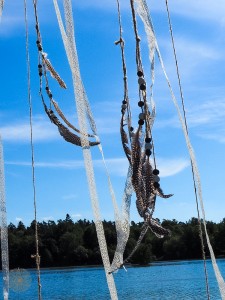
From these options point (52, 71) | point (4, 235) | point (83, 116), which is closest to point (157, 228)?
point (83, 116)

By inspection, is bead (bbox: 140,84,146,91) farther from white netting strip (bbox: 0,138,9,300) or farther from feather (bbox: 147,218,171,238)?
white netting strip (bbox: 0,138,9,300)

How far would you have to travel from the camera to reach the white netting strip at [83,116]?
2.69 meters

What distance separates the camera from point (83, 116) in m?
2.83

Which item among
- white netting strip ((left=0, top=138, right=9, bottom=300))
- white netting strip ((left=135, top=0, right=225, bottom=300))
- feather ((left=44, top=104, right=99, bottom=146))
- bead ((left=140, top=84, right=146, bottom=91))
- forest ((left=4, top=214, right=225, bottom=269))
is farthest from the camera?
forest ((left=4, top=214, right=225, bottom=269))

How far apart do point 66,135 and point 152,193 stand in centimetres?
78

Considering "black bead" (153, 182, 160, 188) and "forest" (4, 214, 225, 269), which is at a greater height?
"forest" (4, 214, 225, 269)

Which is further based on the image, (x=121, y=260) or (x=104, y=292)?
(x=104, y=292)

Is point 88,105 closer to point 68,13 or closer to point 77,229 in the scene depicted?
point 68,13

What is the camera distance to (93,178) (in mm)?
2719

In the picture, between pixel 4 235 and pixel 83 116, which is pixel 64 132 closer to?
pixel 83 116

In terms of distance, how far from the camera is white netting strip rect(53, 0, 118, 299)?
269 cm

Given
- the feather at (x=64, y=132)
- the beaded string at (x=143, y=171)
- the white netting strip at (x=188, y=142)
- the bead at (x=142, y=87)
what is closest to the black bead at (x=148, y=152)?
the beaded string at (x=143, y=171)

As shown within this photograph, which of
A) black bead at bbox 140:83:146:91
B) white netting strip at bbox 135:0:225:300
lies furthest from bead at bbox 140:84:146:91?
white netting strip at bbox 135:0:225:300

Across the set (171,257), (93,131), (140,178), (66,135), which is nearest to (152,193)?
(140,178)
